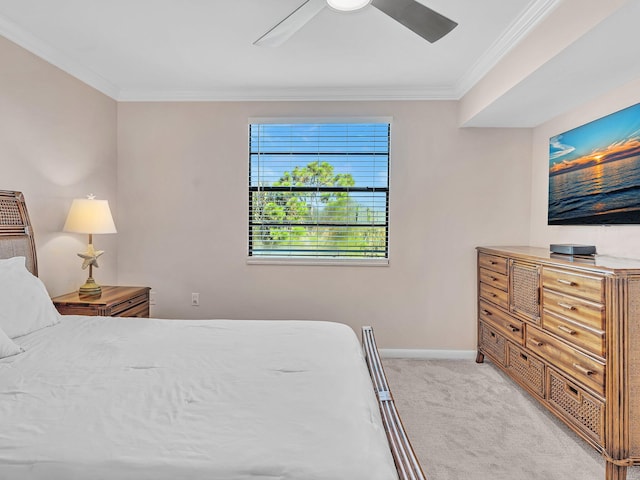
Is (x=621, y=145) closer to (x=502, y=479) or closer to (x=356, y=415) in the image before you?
(x=502, y=479)

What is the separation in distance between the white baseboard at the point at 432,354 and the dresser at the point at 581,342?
623 millimetres

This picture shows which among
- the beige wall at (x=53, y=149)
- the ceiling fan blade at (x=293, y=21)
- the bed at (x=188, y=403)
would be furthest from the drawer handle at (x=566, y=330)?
the beige wall at (x=53, y=149)

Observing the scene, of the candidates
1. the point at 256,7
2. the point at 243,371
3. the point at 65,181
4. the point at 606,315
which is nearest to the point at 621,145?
the point at 606,315

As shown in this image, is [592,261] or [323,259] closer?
[592,261]

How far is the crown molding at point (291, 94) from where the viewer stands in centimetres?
366

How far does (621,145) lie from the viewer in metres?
2.47

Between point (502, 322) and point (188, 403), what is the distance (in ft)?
8.73

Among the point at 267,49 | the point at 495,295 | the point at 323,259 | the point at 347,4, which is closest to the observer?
the point at 347,4

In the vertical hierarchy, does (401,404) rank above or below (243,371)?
below

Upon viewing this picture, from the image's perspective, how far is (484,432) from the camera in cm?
242

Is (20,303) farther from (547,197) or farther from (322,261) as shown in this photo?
(547,197)

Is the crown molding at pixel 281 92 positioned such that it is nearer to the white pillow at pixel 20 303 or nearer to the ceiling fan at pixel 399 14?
the ceiling fan at pixel 399 14

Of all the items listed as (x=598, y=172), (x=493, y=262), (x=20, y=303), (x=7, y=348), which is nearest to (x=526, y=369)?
(x=493, y=262)

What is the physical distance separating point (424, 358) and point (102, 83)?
3850mm
